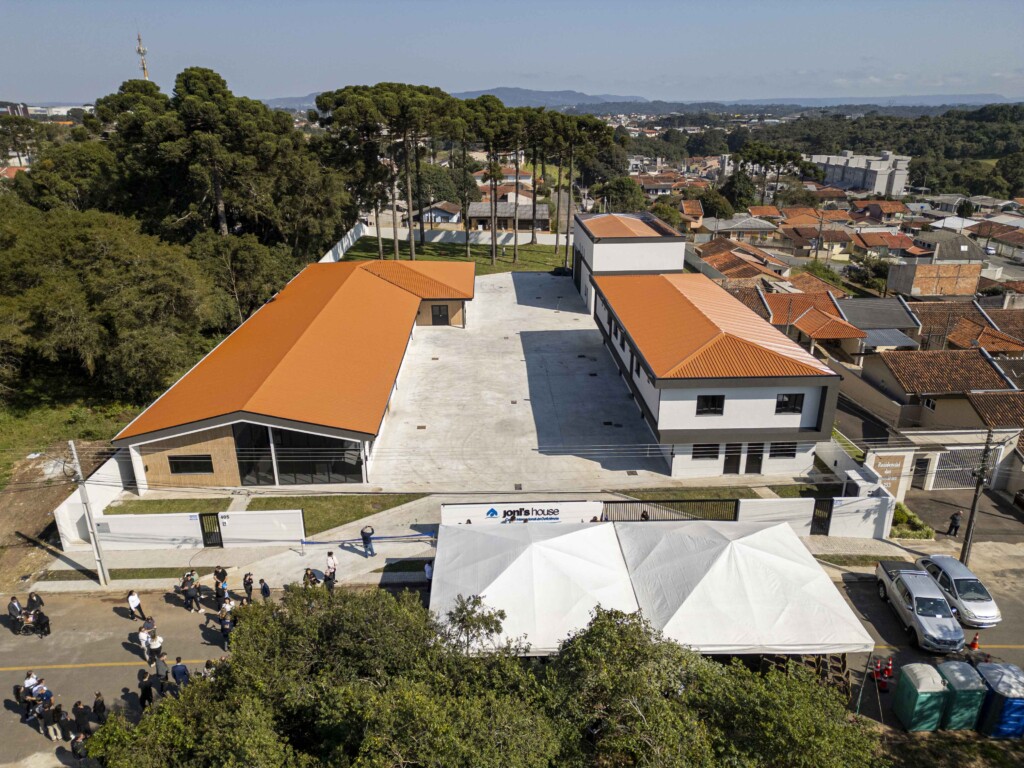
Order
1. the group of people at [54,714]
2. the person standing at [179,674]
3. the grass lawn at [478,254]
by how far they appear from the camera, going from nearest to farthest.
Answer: the group of people at [54,714], the person standing at [179,674], the grass lawn at [478,254]

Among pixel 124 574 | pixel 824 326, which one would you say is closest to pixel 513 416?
pixel 124 574

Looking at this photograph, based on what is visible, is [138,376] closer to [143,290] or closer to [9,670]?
[143,290]

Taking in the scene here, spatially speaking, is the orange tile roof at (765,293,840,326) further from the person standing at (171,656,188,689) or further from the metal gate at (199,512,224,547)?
the person standing at (171,656,188,689)

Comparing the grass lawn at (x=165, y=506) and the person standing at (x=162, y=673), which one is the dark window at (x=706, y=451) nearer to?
the grass lawn at (x=165, y=506)

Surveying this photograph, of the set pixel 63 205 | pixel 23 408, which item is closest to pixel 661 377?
pixel 23 408

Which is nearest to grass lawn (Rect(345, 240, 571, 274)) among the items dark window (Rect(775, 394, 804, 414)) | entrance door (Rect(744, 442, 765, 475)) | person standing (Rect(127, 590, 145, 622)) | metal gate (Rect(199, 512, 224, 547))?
entrance door (Rect(744, 442, 765, 475))

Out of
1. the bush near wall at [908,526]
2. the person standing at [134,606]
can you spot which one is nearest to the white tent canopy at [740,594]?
the bush near wall at [908,526]

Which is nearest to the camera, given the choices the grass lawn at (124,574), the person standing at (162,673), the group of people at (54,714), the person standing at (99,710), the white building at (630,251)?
the group of people at (54,714)
